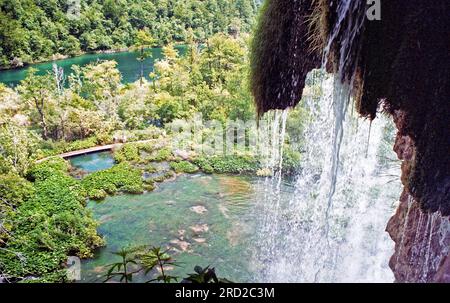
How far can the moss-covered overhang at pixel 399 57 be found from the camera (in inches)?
92.7

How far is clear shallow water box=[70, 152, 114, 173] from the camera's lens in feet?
44.3

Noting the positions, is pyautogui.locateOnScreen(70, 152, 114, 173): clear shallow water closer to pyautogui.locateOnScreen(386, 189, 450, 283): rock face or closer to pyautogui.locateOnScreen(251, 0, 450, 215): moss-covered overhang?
pyautogui.locateOnScreen(386, 189, 450, 283): rock face

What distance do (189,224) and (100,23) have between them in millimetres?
31809

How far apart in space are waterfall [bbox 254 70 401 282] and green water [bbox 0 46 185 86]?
17.4m

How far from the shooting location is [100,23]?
119ft

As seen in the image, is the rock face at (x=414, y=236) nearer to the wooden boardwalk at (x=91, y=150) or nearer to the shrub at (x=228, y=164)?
the shrub at (x=228, y=164)

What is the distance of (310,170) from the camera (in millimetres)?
12492

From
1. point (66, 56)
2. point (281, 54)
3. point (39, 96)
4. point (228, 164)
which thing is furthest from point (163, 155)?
point (66, 56)

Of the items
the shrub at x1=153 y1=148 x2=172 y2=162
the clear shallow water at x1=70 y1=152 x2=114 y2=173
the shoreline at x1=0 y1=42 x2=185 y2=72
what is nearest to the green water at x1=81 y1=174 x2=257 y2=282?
the shrub at x1=153 y1=148 x2=172 y2=162

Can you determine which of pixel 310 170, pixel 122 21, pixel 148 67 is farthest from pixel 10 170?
pixel 122 21

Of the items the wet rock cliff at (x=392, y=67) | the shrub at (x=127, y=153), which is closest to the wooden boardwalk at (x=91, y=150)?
the shrub at (x=127, y=153)

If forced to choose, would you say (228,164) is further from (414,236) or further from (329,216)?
(414,236)
